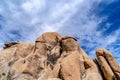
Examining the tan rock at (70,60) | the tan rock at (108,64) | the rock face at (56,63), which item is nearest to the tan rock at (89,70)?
the rock face at (56,63)

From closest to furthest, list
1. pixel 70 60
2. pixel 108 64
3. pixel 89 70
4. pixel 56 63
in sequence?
pixel 70 60
pixel 89 70
pixel 108 64
pixel 56 63

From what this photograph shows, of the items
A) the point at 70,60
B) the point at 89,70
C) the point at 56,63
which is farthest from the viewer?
the point at 56,63

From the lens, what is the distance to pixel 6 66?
45.0 m

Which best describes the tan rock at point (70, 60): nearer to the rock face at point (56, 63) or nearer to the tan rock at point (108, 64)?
the rock face at point (56, 63)

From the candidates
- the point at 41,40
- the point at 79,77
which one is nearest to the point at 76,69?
the point at 79,77

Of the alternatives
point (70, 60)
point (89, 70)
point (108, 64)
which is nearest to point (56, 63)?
point (70, 60)

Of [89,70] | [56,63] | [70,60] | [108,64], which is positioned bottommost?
[89,70]

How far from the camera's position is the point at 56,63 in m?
42.8

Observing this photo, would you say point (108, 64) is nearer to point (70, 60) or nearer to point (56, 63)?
point (70, 60)

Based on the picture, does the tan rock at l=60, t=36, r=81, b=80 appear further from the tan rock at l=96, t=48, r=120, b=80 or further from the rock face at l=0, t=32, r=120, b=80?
the tan rock at l=96, t=48, r=120, b=80

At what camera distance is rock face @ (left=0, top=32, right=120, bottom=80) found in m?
39.2

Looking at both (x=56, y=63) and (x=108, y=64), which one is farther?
(x=56, y=63)

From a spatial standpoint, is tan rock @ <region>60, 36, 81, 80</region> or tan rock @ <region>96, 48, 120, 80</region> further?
tan rock @ <region>96, 48, 120, 80</region>

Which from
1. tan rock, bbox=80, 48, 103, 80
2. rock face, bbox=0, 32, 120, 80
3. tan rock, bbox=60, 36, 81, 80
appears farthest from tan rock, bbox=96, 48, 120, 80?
tan rock, bbox=60, 36, 81, 80
